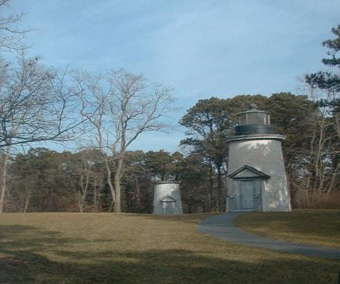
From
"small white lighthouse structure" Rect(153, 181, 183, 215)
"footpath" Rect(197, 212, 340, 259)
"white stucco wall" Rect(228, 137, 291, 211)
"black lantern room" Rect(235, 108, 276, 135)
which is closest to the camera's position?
"footpath" Rect(197, 212, 340, 259)

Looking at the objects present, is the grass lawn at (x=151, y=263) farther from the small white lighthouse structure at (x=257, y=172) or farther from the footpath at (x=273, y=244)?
the small white lighthouse structure at (x=257, y=172)

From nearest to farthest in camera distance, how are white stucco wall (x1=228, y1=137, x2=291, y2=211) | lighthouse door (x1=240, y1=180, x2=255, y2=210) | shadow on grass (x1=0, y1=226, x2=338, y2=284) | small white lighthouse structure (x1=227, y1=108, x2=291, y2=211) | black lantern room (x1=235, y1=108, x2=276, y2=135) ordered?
1. shadow on grass (x1=0, y1=226, x2=338, y2=284)
2. lighthouse door (x1=240, y1=180, x2=255, y2=210)
3. small white lighthouse structure (x1=227, y1=108, x2=291, y2=211)
4. white stucco wall (x1=228, y1=137, x2=291, y2=211)
5. black lantern room (x1=235, y1=108, x2=276, y2=135)

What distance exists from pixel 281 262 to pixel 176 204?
3931cm

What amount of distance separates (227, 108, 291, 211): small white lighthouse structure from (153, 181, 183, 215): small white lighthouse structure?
54.4 feet

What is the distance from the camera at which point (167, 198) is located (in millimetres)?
47219

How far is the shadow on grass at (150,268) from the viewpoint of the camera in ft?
23.7

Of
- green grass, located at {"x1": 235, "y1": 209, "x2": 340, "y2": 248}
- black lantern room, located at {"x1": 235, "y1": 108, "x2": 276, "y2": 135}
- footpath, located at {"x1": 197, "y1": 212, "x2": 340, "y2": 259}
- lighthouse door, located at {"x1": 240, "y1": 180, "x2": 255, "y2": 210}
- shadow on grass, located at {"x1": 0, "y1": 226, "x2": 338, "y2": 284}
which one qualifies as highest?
black lantern room, located at {"x1": 235, "y1": 108, "x2": 276, "y2": 135}

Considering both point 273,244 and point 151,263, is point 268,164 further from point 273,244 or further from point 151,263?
point 151,263

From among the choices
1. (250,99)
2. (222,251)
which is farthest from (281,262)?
(250,99)

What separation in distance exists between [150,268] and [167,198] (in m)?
39.2

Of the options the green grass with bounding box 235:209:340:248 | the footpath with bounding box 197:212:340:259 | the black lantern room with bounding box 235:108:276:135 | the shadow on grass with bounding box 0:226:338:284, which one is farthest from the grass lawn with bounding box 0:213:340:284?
the black lantern room with bounding box 235:108:276:135

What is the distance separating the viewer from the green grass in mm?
12336

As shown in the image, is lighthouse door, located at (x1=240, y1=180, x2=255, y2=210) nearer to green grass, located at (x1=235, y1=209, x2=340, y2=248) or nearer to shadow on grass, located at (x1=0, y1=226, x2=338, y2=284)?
green grass, located at (x1=235, y1=209, x2=340, y2=248)

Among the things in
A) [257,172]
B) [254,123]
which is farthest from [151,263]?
[254,123]
